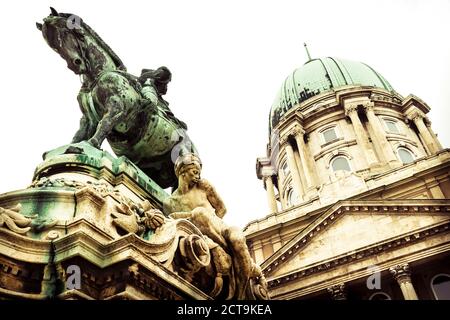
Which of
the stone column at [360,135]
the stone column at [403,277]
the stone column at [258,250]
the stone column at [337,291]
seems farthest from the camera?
the stone column at [360,135]

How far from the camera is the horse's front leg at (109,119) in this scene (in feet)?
12.9

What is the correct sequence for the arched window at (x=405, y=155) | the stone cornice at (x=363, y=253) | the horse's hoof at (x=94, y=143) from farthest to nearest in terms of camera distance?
the arched window at (x=405, y=155)
the stone cornice at (x=363, y=253)
the horse's hoof at (x=94, y=143)

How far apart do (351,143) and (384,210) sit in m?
17.0

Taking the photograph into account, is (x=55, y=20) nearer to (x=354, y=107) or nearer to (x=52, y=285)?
(x=52, y=285)

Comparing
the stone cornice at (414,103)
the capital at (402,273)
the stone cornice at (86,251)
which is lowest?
the stone cornice at (86,251)

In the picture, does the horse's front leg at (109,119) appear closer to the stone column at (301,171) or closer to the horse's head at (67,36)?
the horse's head at (67,36)

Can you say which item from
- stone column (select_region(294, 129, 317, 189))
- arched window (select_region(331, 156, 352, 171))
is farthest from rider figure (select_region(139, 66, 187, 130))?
arched window (select_region(331, 156, 352, 171))

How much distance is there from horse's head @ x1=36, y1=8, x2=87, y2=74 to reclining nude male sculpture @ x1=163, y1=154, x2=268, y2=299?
77.0 inches

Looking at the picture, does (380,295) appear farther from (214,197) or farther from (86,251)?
(86,251)

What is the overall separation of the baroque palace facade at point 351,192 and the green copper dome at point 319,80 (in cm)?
15

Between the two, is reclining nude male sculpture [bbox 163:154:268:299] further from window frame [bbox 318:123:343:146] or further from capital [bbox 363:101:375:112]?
capital [bbox 363:101:375:112]

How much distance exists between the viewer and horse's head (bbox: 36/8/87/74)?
442cm

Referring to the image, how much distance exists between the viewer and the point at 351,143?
3925 cm

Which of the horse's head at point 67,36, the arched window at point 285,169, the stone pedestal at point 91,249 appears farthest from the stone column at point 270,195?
the stone pedestal at point 91,249
